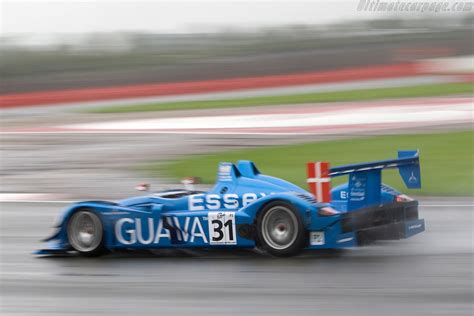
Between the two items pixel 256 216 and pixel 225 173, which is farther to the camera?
pixel 225 173

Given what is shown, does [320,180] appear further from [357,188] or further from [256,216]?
[256,216]

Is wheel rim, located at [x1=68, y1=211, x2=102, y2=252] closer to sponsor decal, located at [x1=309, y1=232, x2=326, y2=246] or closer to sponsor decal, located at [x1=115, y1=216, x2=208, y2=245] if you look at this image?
sponsor decal, located at [x1=115, y1=216, x2=208, y2=245]

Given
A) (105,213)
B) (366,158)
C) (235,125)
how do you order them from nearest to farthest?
(105,213) → (366,158) → (235,125)

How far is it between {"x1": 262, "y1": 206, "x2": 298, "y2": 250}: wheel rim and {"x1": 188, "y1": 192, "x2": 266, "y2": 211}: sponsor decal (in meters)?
0.32

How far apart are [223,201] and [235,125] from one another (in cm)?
1411

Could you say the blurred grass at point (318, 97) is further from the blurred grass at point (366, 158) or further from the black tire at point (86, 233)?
the black tire at point (86, 233)

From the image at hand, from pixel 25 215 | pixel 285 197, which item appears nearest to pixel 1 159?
pixel 25 215

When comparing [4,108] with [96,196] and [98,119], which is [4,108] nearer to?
[98,119]

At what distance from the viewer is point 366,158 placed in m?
16.0

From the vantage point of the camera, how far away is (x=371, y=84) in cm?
2838

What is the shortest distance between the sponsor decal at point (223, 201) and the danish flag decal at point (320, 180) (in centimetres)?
A: 53

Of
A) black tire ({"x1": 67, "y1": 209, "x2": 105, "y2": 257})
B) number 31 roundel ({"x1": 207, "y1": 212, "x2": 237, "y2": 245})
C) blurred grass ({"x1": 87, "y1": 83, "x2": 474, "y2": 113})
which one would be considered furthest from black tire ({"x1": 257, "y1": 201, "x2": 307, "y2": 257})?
blurred grass ({"x1": 87, "y1": 83, "x2": 474, "y2": 113})

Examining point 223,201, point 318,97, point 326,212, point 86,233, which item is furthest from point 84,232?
point 318,97

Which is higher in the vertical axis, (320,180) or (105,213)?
(320,180)
